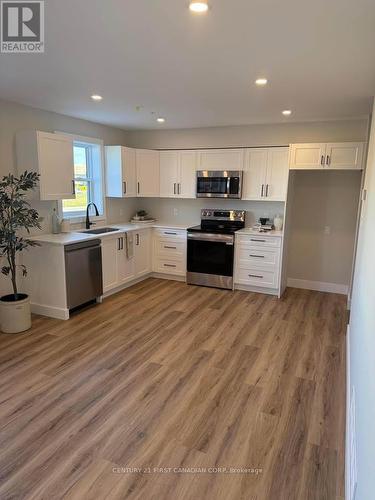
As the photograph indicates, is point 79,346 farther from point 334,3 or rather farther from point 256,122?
point 256,122

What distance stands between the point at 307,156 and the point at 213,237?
5.83 ft

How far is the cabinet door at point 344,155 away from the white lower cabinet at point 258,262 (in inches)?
48.3

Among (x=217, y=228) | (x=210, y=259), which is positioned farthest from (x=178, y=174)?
(x=210, y=259)

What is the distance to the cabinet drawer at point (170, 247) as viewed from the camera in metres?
5.48

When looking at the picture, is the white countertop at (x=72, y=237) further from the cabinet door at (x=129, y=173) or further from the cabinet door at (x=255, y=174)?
the cabinet door at (x=255, y=174)

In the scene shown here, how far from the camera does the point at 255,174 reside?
5.03m

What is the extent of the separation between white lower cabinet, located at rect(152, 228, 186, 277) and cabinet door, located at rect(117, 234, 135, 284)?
1.98ft

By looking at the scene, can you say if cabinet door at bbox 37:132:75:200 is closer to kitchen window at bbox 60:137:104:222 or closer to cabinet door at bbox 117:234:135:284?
kitchen window at bbox 60:137:104:222

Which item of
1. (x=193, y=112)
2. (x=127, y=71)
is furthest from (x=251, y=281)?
(x=127, y=71)

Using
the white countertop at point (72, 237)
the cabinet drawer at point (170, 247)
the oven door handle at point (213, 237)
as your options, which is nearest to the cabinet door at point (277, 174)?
the oven door handle at point (213, 237)

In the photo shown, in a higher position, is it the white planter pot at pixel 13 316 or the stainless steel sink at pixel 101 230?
the stainless steel sink at pixel 101 230

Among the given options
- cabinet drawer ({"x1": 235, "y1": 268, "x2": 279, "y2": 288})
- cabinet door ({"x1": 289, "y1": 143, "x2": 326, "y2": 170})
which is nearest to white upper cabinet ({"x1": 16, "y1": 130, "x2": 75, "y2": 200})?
cabinet drawer ({"x1": 235, "y1": 268, "x2": 279, "y2": 288})

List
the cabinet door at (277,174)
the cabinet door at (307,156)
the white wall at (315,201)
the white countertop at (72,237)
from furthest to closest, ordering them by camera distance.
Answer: the cabinet door at (277,174)
the white wall at (315,201)
the cabinet door at (307,156)
the white countertop at (72,237)

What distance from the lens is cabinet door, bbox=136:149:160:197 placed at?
5.60m
